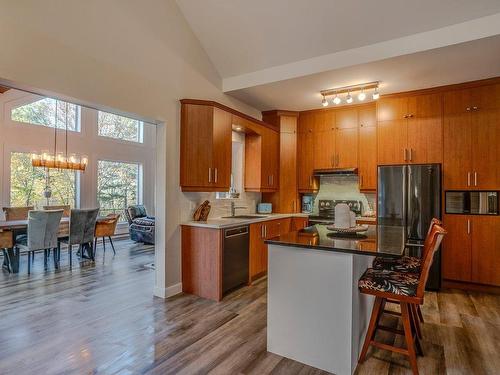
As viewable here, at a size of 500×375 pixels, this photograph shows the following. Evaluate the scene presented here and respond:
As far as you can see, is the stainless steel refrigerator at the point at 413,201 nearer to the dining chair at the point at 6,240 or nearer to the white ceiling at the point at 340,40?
the white ceiling at the point at 340,40

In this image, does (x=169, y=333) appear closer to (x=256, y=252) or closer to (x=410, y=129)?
(x=256, y=252)

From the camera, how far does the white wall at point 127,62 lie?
7.63 feet

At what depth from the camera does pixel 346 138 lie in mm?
4918

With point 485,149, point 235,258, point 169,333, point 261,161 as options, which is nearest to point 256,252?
point 235,258

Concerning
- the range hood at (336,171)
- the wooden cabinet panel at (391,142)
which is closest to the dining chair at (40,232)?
the range hood at (336,171)

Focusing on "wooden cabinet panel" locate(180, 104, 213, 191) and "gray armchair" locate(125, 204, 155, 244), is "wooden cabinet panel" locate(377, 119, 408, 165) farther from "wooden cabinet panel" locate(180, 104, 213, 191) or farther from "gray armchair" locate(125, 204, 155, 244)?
"gray armchair" locate(125, 204, 155, 244)

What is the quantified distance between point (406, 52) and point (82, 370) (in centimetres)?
408

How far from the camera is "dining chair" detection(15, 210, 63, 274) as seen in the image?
14.8 ft

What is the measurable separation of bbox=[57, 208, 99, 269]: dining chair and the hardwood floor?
1040 mm

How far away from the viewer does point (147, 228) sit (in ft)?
21.7

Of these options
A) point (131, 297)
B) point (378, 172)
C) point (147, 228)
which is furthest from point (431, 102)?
point (147, 228)

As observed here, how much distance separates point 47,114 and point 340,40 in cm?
626

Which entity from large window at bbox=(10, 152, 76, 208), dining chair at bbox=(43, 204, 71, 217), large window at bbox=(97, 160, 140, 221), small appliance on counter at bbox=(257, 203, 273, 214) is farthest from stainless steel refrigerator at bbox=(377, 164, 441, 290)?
large window at bbox=(97, 160, 140, 221)

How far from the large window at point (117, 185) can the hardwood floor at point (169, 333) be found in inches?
149
